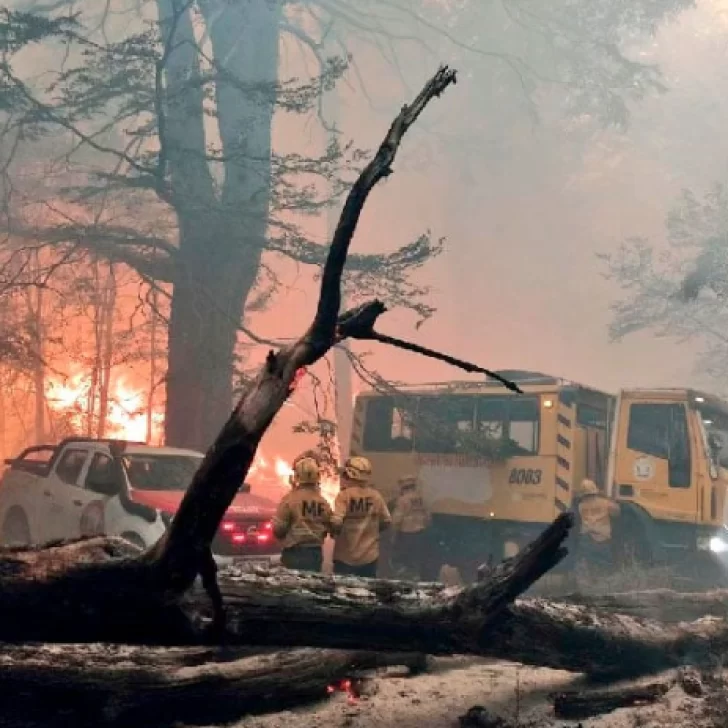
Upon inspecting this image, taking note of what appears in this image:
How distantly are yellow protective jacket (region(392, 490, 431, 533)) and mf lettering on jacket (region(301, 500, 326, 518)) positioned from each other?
11.8 ft

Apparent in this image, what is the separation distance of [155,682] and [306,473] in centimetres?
288

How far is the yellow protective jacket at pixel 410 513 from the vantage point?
420 inches

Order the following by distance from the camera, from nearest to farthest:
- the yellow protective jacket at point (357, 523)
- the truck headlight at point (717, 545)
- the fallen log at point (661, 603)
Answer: the fallen log at point (661, 603)
the yellow protective jacket at point (357, 523)
the truck headlight at point (717, 545)

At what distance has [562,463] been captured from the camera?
1057cm

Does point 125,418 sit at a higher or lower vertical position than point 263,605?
higher

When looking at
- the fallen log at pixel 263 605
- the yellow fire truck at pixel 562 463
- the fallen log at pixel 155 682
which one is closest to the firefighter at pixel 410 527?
the yellow fire truck at pixel 562 463

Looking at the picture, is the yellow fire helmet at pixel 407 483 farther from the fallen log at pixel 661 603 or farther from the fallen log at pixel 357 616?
the fallen log at pixel 357 616

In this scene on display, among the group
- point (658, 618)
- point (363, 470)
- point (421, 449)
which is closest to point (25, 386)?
point (421, 449)

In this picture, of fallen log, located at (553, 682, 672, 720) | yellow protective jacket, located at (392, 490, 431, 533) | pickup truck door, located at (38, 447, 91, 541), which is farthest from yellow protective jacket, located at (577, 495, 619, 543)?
pickup truck door, located at (38, 447, 91, 541)

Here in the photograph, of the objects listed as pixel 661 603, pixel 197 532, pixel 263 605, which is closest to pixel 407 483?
pixel 661 603

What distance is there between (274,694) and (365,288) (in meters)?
9.38

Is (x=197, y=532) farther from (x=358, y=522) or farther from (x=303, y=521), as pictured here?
(x=358, y=522)

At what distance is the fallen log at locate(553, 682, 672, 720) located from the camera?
5180 mm

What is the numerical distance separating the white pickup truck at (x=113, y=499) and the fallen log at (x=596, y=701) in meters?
3.70
